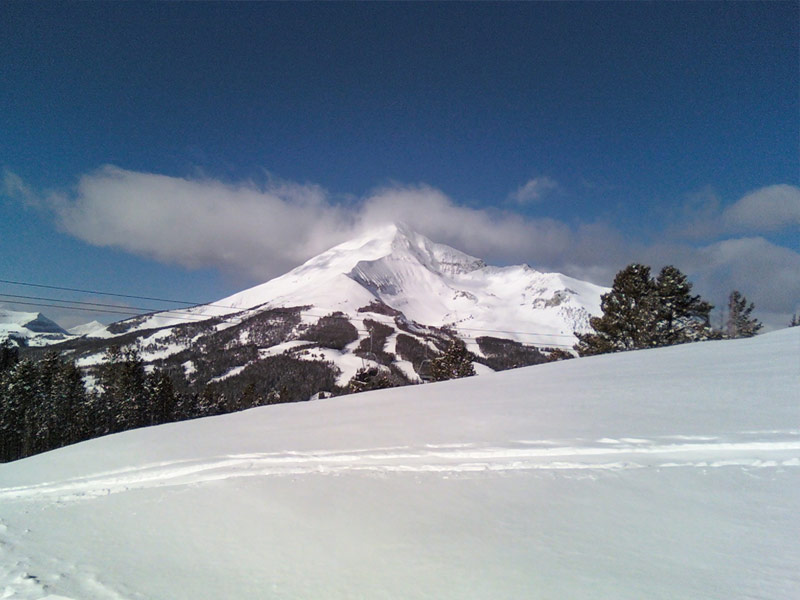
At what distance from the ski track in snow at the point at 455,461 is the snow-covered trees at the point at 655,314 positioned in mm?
19563

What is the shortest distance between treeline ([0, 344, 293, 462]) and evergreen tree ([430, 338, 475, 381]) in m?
30.5

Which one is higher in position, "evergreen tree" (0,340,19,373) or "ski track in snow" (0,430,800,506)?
"evergreen tree" (0,340,19,373)

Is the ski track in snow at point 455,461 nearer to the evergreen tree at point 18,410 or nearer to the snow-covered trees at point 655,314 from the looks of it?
the snow-covered trees at point 655,314

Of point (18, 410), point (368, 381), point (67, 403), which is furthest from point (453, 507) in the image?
point (67, 403)

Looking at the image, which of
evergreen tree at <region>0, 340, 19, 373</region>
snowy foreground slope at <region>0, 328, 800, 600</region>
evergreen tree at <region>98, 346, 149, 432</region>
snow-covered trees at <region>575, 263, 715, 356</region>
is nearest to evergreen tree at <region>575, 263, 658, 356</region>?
snow-covered trees at <region>575, 263, 715, 356</region>

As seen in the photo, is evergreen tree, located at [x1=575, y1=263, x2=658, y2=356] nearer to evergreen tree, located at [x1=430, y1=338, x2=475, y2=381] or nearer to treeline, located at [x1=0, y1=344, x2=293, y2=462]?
evergreen tree, located at [x1=430, y1=338, x2=475, y2=381]

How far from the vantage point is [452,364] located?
36.3 meters

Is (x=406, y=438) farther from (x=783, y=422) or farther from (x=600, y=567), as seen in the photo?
(x=783, y=422)

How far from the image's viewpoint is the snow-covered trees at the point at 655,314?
21.7m

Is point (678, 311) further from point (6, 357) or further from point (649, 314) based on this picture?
point (6, 357)

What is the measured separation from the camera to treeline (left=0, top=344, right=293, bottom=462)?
36656mm

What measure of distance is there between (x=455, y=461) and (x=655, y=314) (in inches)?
876

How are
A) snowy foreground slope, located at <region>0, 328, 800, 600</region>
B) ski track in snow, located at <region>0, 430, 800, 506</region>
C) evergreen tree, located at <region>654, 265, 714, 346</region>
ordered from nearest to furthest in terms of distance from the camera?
1. snowy foreground slope, located at <region>0, 328, 800, 600</region>
2. ski track in snow, located at <region>0, 430, 800, 506</region>
3. evergreen tree, located at <region>654, 265, 714, 346</region>

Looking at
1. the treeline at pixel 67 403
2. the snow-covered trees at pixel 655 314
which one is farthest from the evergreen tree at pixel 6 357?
the snow-covered trees at pixel 655 314
